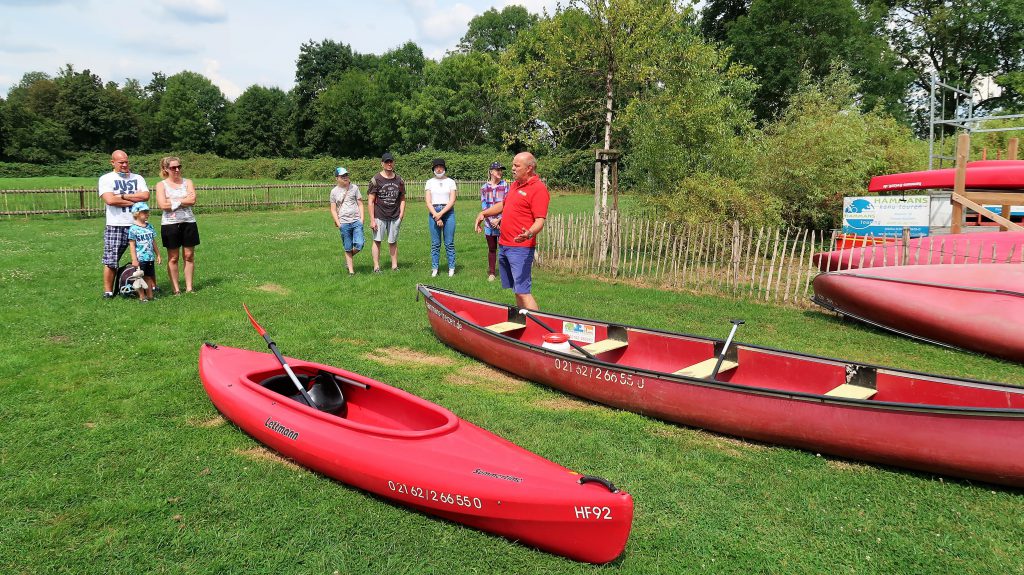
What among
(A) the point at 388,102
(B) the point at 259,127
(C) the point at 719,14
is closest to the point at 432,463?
(C) the point at 719,14

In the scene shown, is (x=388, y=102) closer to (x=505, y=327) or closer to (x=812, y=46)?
(x=812, y=46)

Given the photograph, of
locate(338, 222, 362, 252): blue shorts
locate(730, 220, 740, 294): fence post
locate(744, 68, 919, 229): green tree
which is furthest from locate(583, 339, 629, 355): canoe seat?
locate(744, 68, 919, 229): green tree

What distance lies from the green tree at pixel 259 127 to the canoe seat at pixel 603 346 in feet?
229

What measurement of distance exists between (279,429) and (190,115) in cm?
8221

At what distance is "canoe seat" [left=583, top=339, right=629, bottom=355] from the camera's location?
609 centimetres

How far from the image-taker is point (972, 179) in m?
13.0

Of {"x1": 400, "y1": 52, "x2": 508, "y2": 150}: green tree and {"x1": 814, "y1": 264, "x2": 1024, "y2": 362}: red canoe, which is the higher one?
{"x1": 400, "y1": 52, "x2": 508, "y2": 150}: green tree

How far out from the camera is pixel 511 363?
6133mm

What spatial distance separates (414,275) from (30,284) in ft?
20.6

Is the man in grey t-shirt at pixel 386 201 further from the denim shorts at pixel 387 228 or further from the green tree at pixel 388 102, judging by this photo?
the green tree at pixel 388 102

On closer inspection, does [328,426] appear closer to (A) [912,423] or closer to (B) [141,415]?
(B) [141,415]

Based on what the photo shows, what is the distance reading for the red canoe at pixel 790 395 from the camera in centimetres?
390

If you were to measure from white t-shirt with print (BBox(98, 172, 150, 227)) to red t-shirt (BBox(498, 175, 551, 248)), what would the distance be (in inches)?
201

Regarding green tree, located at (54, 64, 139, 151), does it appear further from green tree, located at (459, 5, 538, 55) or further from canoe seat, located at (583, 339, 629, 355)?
canoe seat, located at (583, 339, 629, 355)
